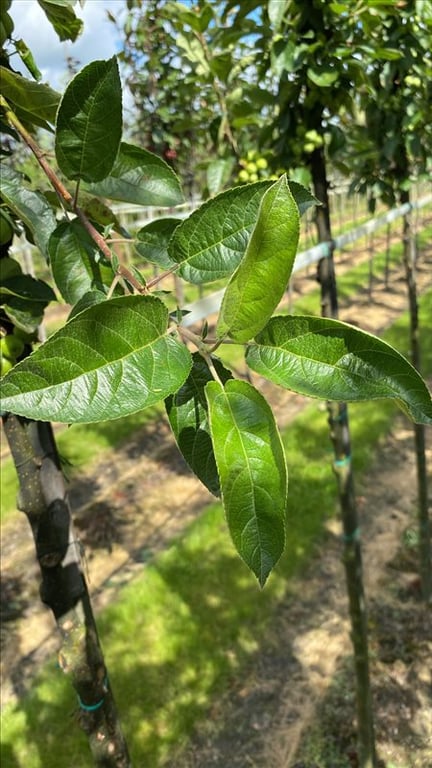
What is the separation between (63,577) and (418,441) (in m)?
2.58

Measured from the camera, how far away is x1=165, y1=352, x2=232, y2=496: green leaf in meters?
0.52

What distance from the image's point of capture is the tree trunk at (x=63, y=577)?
93cm

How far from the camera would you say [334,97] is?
1.66 m

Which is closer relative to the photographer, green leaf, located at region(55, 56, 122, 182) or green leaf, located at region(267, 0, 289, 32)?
green leaf, located at region(55, 56, 122, 182)

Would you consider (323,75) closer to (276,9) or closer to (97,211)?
(276,9)

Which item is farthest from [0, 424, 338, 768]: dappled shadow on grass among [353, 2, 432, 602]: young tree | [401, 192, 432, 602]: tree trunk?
[353, 2, 432, 602]: young tree

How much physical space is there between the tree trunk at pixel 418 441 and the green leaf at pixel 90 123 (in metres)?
2.57

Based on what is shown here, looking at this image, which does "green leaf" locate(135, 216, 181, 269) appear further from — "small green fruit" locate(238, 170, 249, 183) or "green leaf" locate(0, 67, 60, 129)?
"small green fruit" locate(238, 170, 249, 183)

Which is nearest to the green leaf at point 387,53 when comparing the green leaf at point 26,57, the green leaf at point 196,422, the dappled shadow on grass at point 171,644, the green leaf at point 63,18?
the green leaf at point 63,18

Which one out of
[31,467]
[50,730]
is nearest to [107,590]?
[50,730]

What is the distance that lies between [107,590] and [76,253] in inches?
133

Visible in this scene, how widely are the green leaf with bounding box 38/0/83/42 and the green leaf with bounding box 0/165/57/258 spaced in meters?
0.24

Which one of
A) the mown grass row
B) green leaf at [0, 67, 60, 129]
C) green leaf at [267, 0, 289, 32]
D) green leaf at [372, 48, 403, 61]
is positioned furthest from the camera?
the mown grass row

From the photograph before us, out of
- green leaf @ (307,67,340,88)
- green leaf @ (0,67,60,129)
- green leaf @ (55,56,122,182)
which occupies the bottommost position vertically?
green leaf @ (55,56,122,182)
